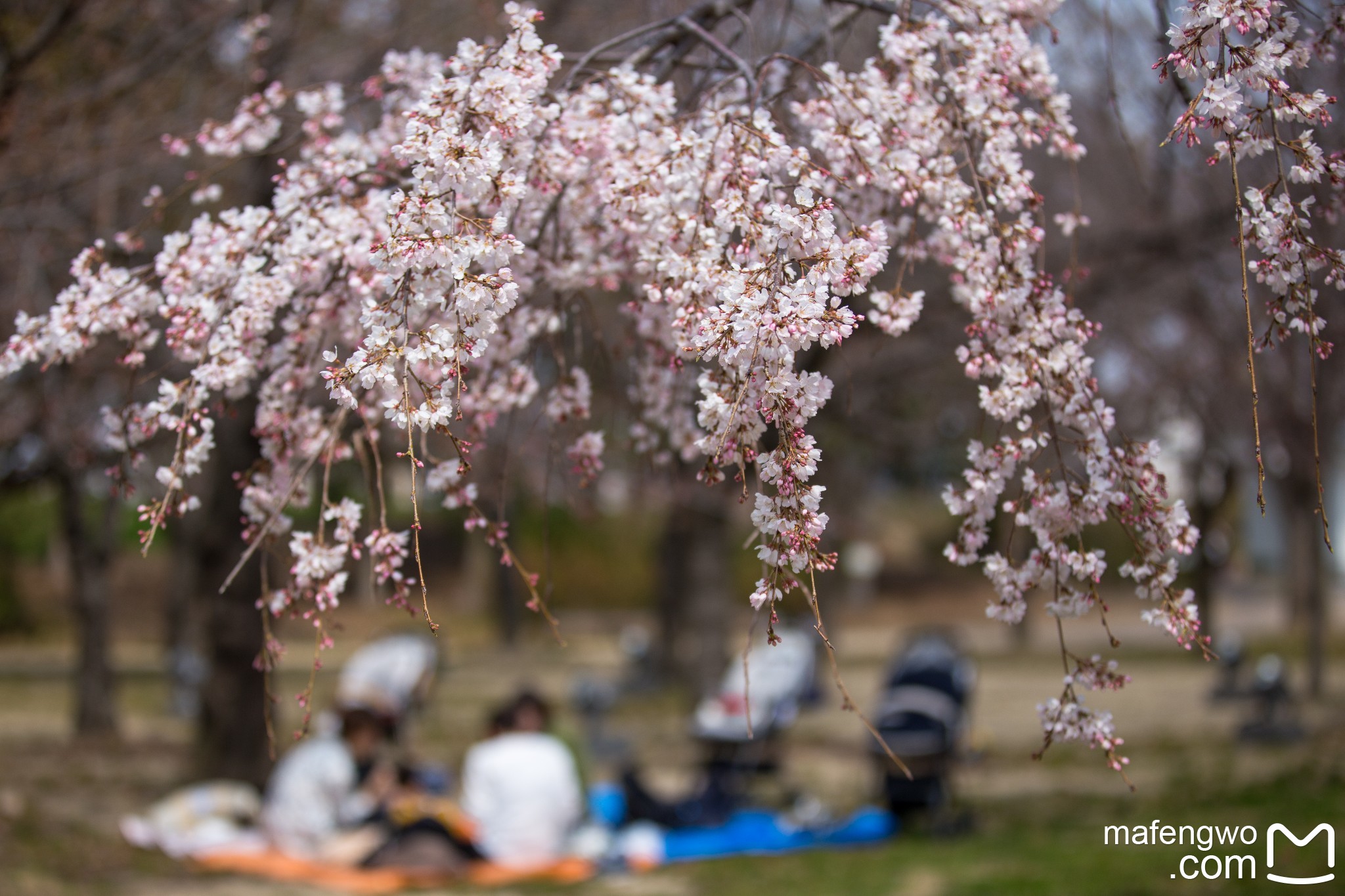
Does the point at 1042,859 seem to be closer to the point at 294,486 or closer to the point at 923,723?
the point at 923,723

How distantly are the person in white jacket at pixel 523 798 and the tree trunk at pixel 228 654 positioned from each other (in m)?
1.86

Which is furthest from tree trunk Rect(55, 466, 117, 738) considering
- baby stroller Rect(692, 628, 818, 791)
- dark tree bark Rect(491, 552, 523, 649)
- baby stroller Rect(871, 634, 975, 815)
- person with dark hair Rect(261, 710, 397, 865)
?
dark tree bark Rect(491, 552, 523, 649)

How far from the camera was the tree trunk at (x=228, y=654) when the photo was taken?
8.07 m

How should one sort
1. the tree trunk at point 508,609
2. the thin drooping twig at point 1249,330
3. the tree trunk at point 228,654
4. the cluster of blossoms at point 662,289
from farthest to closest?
the tree trunk at point 508,609, the tree trunk at point 228,654, the cluster of blossoms at point 662,289, the thin drooping twig at point 1249,330

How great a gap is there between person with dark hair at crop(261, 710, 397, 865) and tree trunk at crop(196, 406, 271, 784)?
3.09 feet

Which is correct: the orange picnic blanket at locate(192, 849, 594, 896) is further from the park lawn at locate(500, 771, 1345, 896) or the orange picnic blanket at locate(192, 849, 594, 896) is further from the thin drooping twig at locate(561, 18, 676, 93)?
the thin drooping twig at locate(561, 18, 676, 93)

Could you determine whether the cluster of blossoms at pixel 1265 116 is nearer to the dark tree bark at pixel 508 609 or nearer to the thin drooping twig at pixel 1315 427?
the thin drooping twig at pixel 1315 427

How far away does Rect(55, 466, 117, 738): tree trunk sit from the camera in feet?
42.0

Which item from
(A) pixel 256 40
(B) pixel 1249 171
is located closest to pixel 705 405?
(A) pixel 256 40

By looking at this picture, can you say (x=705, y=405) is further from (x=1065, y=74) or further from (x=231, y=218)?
(x=1065, y=74)

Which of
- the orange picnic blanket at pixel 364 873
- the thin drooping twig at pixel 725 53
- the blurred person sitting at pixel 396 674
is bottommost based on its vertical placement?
the orange picnic blanket at pixel 364 873

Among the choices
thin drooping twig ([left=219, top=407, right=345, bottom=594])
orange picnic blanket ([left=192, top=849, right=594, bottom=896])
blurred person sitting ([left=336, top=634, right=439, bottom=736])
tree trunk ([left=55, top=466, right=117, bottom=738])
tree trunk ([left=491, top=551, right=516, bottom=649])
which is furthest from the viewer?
tree trunk ([left=491, top=551, right=516, bottom=649])

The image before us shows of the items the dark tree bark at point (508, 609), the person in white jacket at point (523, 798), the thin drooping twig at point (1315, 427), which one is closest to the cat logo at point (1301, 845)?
the thin drooping twig at point (1315, 427)

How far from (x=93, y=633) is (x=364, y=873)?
7.50 meters
